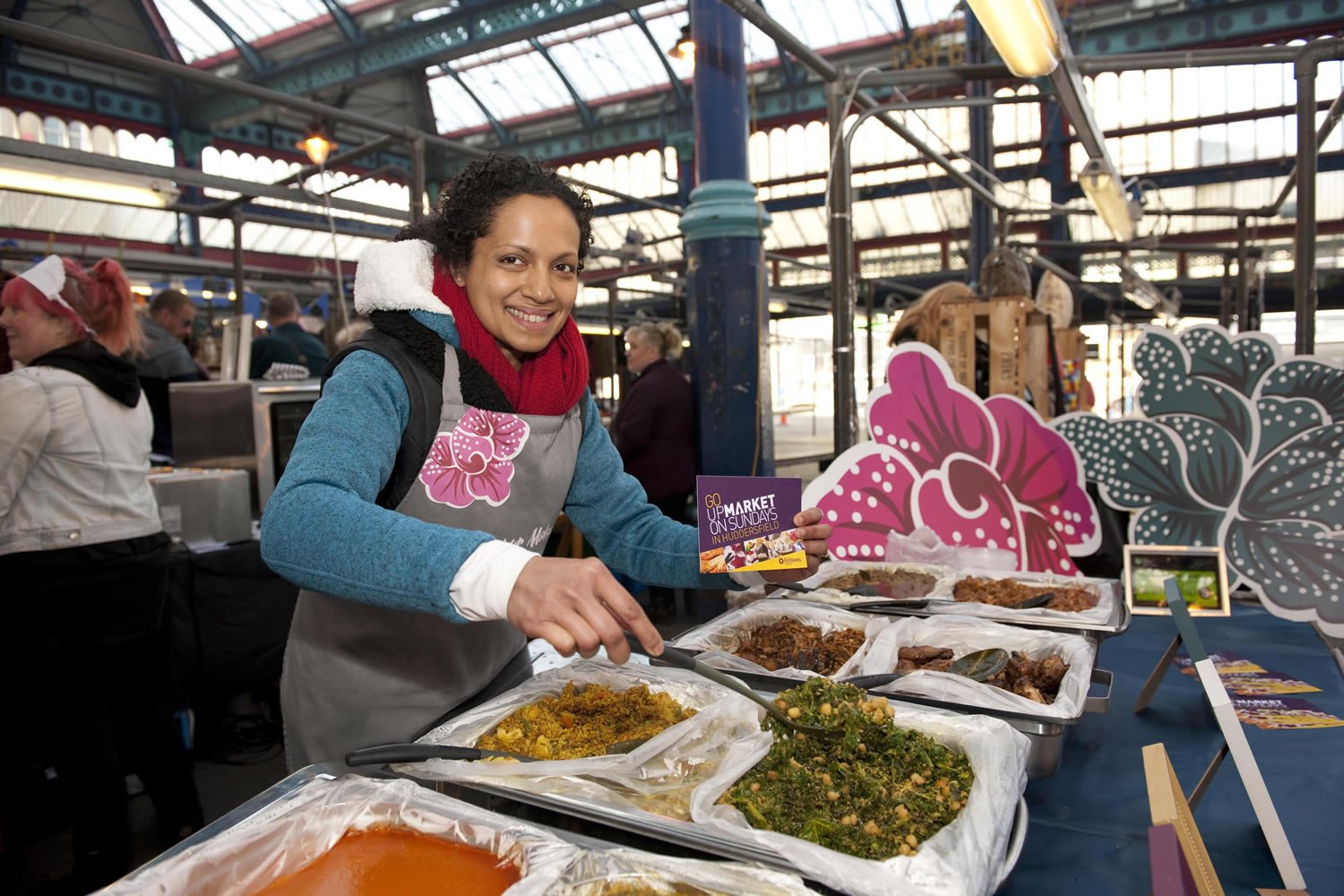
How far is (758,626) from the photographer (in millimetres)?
1914

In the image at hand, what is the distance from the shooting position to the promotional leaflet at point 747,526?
1314mm

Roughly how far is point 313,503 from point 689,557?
2.16 feet

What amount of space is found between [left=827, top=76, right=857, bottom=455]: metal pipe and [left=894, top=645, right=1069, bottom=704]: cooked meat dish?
3.22ft

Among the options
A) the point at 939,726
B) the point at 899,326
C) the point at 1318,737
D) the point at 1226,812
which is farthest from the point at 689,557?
the point at 899,326

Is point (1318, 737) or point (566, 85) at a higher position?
point (566, 85)

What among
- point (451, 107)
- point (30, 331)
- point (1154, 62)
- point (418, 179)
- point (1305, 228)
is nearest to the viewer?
point (30, 331)

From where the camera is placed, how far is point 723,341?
337 centimetres

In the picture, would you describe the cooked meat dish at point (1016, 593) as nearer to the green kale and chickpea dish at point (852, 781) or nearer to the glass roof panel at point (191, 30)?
the green kale and chickpea dish at point (852, 781)

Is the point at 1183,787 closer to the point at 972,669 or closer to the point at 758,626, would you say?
the point at 972,669

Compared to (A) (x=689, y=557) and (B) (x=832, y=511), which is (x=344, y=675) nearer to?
(A) (x=689, y=557)

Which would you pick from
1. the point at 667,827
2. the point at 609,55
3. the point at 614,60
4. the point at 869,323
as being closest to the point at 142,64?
the point at 667,827

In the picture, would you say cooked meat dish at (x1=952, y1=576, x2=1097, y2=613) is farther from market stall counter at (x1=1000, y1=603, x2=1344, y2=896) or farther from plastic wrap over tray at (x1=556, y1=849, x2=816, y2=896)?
plastic wrap over tray at (x1=556, y1=849, x2=816, y2=896)

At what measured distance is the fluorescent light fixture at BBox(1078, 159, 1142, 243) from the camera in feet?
11.3

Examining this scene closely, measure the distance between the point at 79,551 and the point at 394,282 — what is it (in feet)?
5.26
